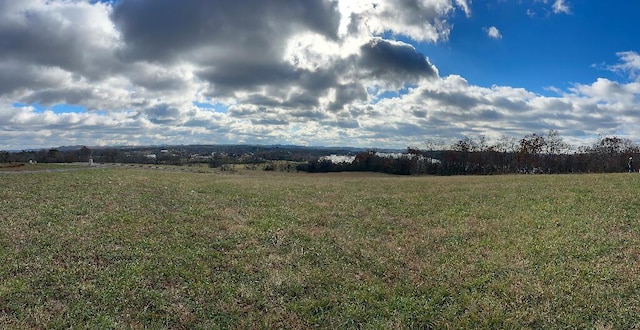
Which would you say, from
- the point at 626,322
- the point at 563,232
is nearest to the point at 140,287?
the point at 626,322

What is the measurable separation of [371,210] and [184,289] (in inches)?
523

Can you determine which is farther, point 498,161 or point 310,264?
point 498,161

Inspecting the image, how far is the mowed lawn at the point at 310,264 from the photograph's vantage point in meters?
9.55

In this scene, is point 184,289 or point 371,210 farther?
point 371,210

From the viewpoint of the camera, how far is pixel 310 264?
42.8 ft

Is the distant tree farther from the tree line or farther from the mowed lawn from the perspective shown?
the mowed lawn

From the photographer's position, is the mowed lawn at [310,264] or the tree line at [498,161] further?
the tree line at [498,161]

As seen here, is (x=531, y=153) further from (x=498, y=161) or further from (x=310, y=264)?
(x=310, y=264)

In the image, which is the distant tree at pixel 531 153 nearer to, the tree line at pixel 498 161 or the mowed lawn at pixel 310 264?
the tree line at pixel 498 161

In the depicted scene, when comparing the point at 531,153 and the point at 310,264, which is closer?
the point at 310,264

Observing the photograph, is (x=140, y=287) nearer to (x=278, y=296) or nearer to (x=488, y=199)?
(x=278, y=296)

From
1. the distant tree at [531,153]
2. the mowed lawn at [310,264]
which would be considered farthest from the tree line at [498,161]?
the mowed lawn at [310,264]

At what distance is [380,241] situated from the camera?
1609 centimetres

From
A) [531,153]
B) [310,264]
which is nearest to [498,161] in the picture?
[531,153]
